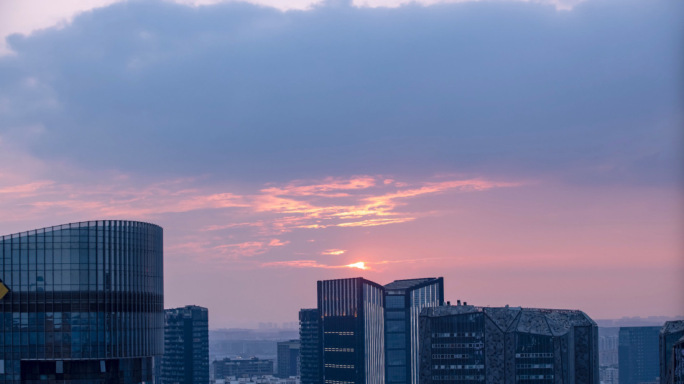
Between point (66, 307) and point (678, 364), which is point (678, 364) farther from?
point (66, 307)

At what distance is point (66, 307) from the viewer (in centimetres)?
15612

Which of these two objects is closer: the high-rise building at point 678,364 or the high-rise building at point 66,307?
the high-rise building at point 678,364

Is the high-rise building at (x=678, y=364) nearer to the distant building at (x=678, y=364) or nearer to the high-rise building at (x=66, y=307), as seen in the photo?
the distant building at (x=678, y=364)

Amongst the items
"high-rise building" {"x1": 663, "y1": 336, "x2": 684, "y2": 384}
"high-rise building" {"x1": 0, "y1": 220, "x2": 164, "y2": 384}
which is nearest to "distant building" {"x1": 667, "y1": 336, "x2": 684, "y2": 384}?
"high-rise building" {"x1": 663, "y1": 336, "x2": 684, "y2": 384}

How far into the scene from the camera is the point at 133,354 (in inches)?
6334

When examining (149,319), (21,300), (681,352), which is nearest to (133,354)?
(149,319)

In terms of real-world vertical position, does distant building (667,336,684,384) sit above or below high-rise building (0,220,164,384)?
below

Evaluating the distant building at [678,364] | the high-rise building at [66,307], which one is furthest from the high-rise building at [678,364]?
the high-rise building at [66,307]

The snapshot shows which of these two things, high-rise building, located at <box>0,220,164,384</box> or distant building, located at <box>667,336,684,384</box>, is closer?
distant building, located at <box>667,336,684,384</box>

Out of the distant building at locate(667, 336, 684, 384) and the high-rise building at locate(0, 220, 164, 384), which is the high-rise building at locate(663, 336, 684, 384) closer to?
the distant building at locate(667, 336, 684, 384)

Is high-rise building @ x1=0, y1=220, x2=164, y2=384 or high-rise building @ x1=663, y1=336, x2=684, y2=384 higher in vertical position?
high-rise building @ x1=0, y1=220, x2=164, y2=384

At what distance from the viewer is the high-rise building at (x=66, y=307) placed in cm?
15462

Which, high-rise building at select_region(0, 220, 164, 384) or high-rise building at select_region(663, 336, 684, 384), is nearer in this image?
high-rise building at select_region(663, 336, 684, 384)

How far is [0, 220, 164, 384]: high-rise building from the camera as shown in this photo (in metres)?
155
